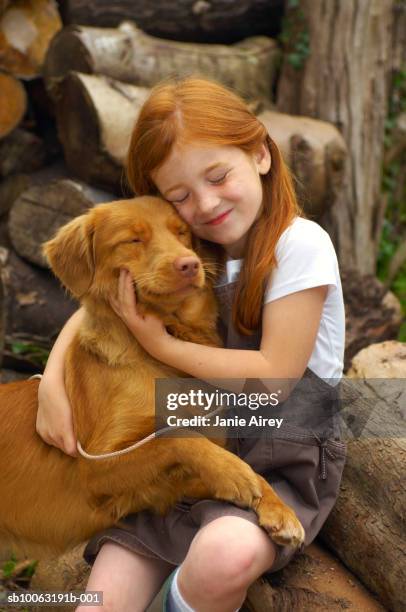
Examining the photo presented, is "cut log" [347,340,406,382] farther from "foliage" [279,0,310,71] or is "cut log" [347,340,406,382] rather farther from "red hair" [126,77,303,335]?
"foliage" [279,0,310,71]

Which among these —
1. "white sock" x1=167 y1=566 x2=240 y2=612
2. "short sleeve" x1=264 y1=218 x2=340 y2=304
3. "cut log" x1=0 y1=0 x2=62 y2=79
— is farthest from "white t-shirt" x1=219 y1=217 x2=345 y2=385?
"cut log" x1=0 y1=0 x2=62 y2=79

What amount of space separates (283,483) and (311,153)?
2620 millimetres

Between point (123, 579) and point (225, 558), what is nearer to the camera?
point (225, 558)

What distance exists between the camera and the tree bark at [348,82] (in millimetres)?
5113

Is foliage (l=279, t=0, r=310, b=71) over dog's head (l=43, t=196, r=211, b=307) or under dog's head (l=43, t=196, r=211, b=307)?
under

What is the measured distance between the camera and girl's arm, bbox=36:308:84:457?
256 cm

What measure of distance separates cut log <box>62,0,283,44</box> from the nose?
10.2ft

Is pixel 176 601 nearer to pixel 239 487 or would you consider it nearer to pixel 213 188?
pixel 239 487

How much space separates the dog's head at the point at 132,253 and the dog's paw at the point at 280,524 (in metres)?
0.68

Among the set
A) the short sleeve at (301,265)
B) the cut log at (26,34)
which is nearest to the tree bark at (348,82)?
A: the cut log at (26,34)

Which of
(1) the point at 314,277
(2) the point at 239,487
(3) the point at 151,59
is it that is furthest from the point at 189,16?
(2) the point at 239,487

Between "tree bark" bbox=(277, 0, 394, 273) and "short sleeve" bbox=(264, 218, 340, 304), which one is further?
"tree bark" bbox=(277, 0, 394, 273)

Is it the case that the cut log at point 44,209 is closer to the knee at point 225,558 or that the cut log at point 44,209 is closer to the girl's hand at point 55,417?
the girl's hand at point 55,417

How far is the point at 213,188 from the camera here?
8.48 ft
